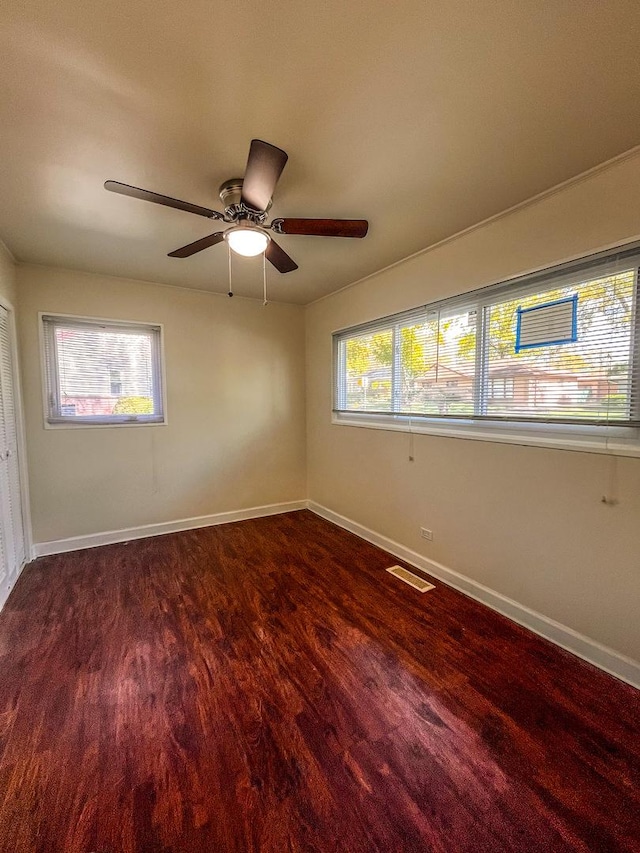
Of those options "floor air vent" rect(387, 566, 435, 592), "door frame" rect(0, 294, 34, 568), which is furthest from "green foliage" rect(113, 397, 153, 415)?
"floor air vent" rect(387, 566, 435, 592)

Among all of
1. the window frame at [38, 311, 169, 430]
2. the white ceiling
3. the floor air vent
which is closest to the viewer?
the white ceiling

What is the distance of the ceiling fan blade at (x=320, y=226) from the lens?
181cm

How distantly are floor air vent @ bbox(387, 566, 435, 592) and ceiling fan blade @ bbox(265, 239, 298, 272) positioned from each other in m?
2.39

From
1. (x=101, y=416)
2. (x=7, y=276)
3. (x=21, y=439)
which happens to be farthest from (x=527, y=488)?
(x=7, y=276)

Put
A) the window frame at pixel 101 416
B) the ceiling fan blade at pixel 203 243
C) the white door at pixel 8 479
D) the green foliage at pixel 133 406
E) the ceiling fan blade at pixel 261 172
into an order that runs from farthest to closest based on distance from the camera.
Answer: the green foliage at pixel 133 406
the window frame at pixel 101 416
the white door at pixel 8 479
the ceiling fan blade at pixel 203 243
the ceiling fan blade at pixel 261 172

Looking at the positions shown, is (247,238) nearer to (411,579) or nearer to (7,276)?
(7,276)

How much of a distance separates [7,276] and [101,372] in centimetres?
96

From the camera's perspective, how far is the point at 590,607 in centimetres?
185

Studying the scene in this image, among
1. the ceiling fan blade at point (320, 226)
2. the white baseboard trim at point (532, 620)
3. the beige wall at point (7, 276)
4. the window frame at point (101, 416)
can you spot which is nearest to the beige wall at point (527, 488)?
the white baseboard trim at point (532, 620)

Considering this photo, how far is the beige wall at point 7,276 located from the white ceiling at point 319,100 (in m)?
0.52

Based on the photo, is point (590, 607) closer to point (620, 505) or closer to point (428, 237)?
point (620, 505)

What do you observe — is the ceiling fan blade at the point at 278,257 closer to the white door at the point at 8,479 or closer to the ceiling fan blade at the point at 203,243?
the ceiling fan blade at the point at 203,243

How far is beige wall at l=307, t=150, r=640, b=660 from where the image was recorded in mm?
1734

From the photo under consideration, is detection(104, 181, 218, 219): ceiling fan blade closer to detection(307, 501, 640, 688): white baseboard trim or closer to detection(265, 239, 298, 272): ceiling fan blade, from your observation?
detection(265, 239, 298, 272): ceiling fan blade
